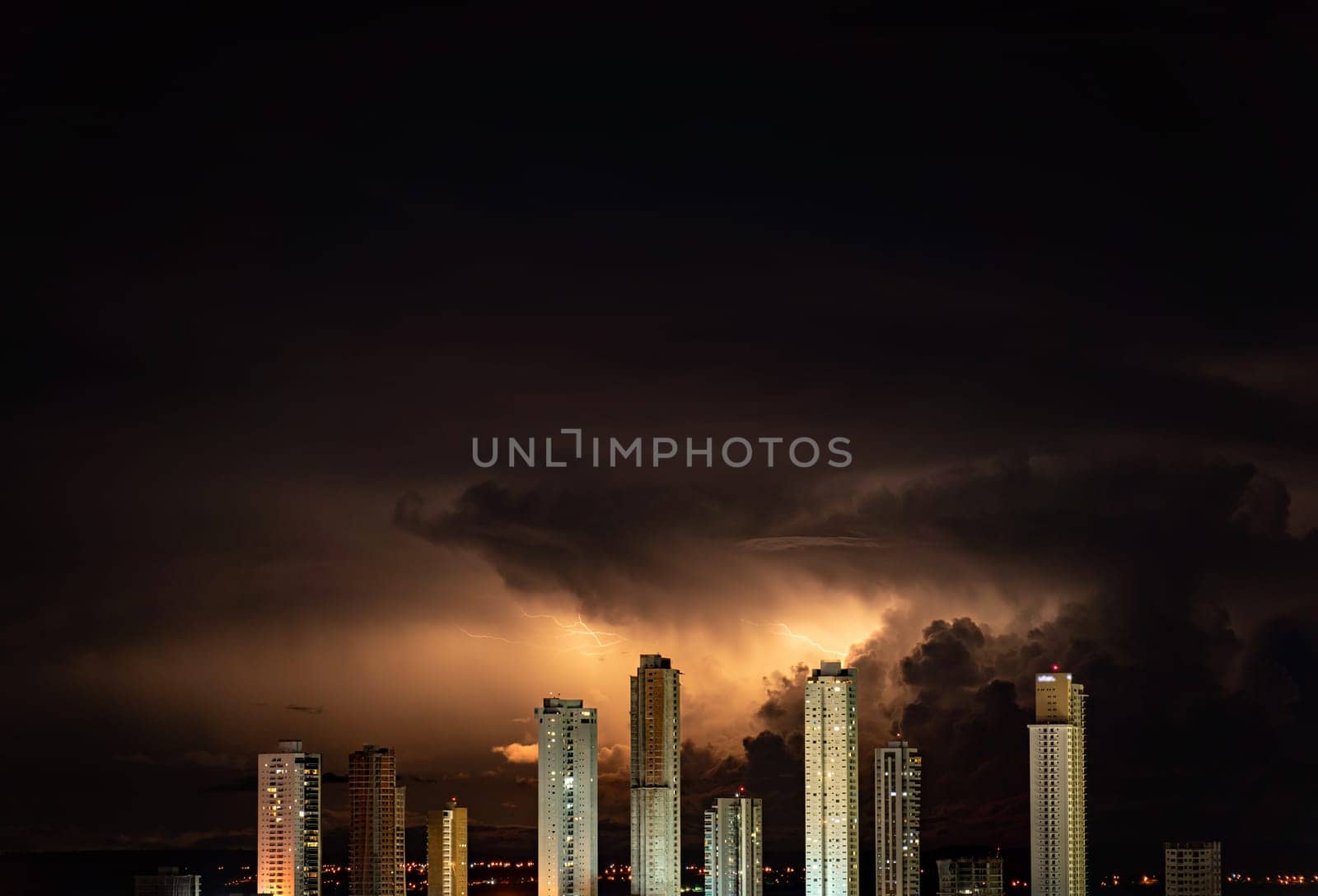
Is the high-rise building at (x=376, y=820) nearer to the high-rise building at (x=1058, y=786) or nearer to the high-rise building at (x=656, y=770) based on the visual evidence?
the high-rise building at (x=656, y=770)

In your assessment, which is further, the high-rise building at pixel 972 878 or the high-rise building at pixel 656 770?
the high-rise building at pixel 972 878

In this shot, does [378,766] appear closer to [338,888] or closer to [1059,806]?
[338,888]

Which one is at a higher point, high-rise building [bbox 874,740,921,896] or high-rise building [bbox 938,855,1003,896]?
high-rise building [bbox 874,740,921,896]

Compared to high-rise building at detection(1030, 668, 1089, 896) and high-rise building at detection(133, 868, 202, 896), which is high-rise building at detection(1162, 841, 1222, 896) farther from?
high-rise building at detection(133, 868, 202, 896)

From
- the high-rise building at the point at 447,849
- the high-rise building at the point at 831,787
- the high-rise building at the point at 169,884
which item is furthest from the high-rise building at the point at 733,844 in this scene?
the high-rise building at the point at 169,884

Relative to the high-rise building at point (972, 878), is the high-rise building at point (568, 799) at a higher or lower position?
higher

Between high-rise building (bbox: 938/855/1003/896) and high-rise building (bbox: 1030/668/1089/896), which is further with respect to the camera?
high-rise building (bbox: 938/855/1003/896)

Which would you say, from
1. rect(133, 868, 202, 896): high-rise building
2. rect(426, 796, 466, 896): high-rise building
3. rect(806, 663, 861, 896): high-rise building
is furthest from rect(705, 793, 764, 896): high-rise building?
rect(133, 868, 202, 896): high-rise building
